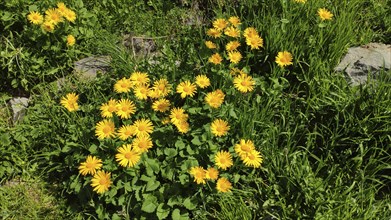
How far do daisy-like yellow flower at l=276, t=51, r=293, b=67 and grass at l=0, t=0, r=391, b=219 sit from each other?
0.19 feet

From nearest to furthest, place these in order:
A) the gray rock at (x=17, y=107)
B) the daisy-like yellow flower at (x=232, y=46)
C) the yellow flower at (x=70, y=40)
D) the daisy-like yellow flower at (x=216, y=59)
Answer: the daisy-like yellow flower at (x=216, y=59) < the daisy-like yellow flower at (x=232, y=46) < the gray rock at (x=17, y=107) < the yellow flower at (x=70, y=40)

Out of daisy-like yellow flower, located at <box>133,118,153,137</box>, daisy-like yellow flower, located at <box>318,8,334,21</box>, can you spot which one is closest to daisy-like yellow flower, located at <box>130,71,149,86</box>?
daisy-like yellow flower, located at <box>133,118,153,137</box>

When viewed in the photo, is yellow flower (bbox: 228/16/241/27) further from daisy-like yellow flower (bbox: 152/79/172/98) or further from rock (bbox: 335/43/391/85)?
rock (bbox: 335/43/391/85)

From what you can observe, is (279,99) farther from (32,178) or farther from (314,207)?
(32,178)

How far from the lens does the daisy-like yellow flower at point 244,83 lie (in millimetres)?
2770

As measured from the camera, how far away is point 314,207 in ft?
8.11

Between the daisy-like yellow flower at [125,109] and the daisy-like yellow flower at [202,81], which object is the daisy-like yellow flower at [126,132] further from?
the daisy-like yellow flower at [202,81]

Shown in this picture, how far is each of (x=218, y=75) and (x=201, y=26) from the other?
2.49 ft

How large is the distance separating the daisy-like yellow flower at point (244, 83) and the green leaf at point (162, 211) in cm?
90

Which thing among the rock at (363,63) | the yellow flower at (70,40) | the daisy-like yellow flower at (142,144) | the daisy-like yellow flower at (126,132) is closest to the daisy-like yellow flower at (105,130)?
the daisy-like yellow flower at (126,132)

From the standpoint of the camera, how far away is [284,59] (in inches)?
118

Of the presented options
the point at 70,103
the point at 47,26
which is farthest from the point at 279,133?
the point at 47,26

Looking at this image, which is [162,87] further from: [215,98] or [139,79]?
[215,98]

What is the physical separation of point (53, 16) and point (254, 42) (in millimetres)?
1550
